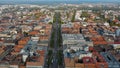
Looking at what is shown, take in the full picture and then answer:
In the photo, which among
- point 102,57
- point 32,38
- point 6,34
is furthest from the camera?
point 6,34

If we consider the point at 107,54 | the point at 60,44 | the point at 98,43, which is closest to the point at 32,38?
the point at 60,44

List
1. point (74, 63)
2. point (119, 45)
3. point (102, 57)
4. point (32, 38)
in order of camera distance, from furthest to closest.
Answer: point (32, 38) < point (119, 45) < point (102, 57) < point (74, 63)

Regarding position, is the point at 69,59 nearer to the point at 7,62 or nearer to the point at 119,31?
the point at 7,62

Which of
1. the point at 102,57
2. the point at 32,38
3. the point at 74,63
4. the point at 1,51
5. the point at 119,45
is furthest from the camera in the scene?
the point at 32,38

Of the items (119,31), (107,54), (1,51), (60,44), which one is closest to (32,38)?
(60,44)

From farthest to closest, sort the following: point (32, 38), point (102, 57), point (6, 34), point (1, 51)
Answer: point (6, 34)
point (32, 38)
point (1, 51)
point (102, 57)

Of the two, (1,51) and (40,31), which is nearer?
(1,51)

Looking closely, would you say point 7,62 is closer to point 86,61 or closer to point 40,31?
point 86,61

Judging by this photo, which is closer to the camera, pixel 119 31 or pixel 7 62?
pixel 7 62
